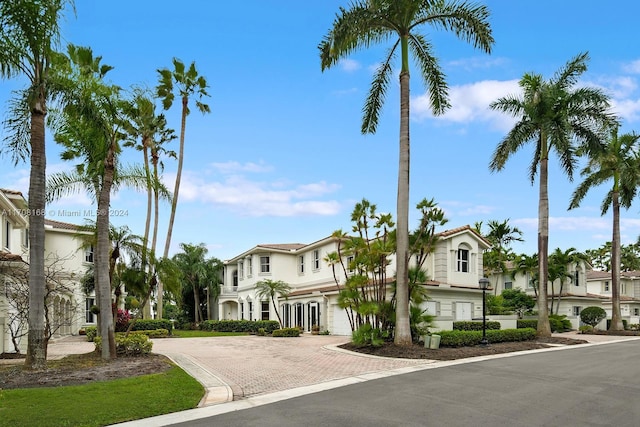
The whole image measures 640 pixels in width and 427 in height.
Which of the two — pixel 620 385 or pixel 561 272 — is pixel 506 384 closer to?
pixel 620 385

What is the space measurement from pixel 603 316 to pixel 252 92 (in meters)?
35.2

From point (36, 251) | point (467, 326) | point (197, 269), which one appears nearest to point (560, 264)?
point (467, 326)

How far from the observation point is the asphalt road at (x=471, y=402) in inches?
364

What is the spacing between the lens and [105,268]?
17.7 m

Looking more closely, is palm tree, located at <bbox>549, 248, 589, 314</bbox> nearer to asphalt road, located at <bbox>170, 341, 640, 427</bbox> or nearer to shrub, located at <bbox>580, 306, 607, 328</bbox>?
shrub, located at <bbox>580, 306, 607, 328</bbox>

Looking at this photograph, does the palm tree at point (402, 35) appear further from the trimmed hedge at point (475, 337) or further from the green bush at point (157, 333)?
the green bush at point (157, 333)

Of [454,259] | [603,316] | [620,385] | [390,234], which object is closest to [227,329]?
[454,259]

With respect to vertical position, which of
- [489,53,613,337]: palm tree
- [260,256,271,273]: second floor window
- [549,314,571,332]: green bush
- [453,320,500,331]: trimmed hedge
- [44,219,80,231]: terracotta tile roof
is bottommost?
[549,314,571,332]: green bush

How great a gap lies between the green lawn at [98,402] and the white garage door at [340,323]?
20.9 metres

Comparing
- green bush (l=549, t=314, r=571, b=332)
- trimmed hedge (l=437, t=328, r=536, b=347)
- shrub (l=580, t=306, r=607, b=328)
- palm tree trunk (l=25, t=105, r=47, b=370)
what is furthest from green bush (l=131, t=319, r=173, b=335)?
shrub (l=580, t=306, r=607, b=328)

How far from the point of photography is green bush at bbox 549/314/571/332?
1538 inches

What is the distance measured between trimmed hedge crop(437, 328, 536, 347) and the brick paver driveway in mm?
4331

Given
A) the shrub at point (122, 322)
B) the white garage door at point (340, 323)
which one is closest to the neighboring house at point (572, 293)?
the white garage door at point (340, 323)

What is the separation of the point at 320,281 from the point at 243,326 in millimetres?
6353
